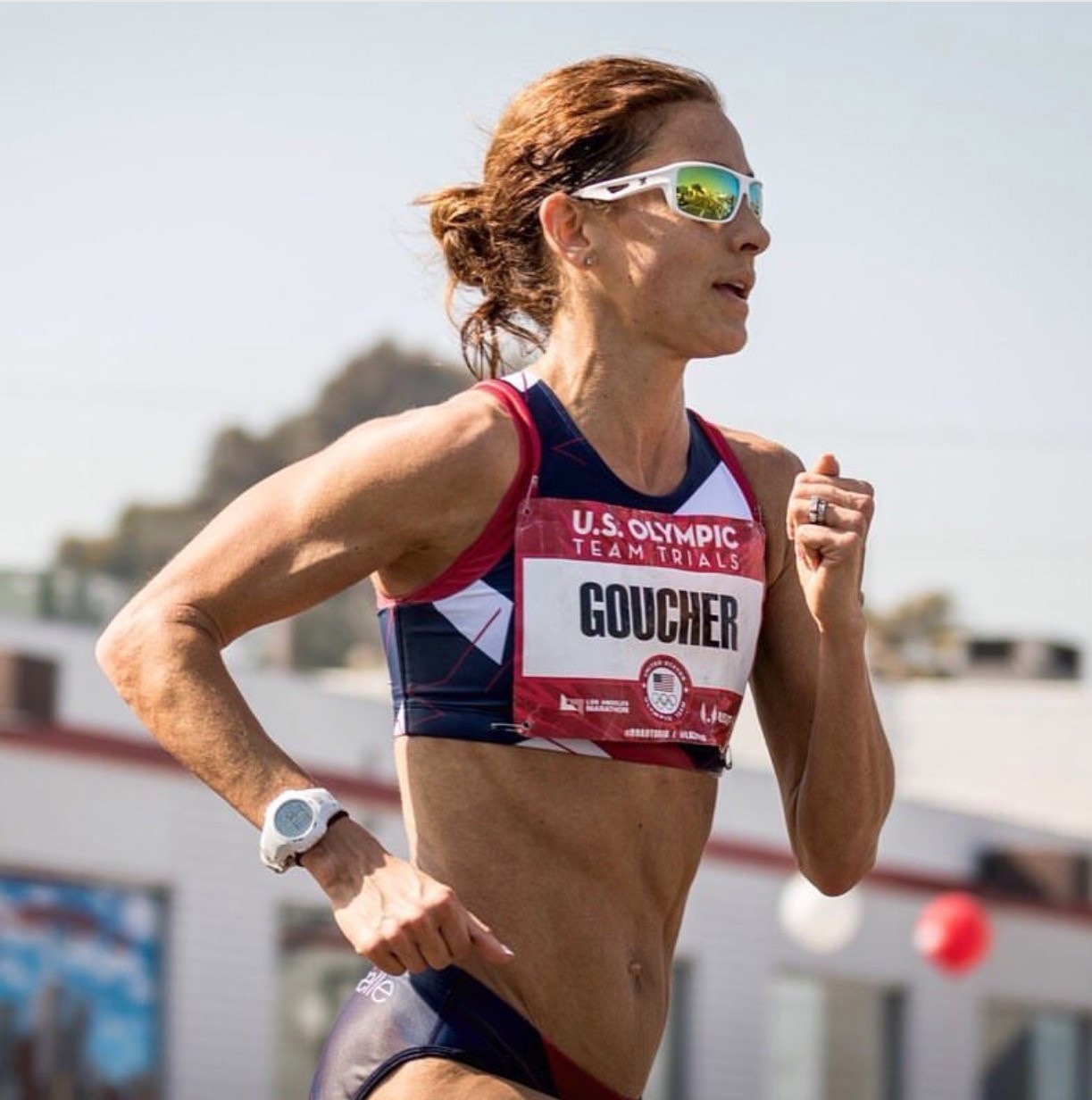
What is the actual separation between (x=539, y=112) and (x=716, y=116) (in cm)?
30

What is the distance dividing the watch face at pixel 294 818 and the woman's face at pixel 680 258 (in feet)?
3.46

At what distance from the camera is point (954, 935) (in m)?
28.0

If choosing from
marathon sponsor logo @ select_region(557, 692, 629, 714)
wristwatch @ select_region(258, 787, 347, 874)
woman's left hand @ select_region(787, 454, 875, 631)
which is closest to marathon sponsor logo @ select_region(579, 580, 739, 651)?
marathon sponsor logo @ select_region(557, 692, 629, 714)

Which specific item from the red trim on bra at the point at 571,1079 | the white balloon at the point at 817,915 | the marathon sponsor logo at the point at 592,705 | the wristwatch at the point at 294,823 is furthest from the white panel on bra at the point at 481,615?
the white balloon at the point at 817,915

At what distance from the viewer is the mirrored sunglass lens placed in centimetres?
461

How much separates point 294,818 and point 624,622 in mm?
691

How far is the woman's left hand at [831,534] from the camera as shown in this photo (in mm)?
4406

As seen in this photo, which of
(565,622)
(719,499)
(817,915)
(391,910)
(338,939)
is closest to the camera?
(391,910)

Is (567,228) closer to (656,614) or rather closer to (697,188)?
(697,188)

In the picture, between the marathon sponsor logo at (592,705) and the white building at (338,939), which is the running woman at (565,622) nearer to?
the marathon sponsor logo at (592,705)

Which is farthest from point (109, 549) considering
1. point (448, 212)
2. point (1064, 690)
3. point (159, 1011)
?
point (448, 212)

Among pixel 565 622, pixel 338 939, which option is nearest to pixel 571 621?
pixel 565 622

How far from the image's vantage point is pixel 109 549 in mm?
73562

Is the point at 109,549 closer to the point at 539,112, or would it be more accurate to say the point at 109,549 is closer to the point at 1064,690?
the point at 1064,690
